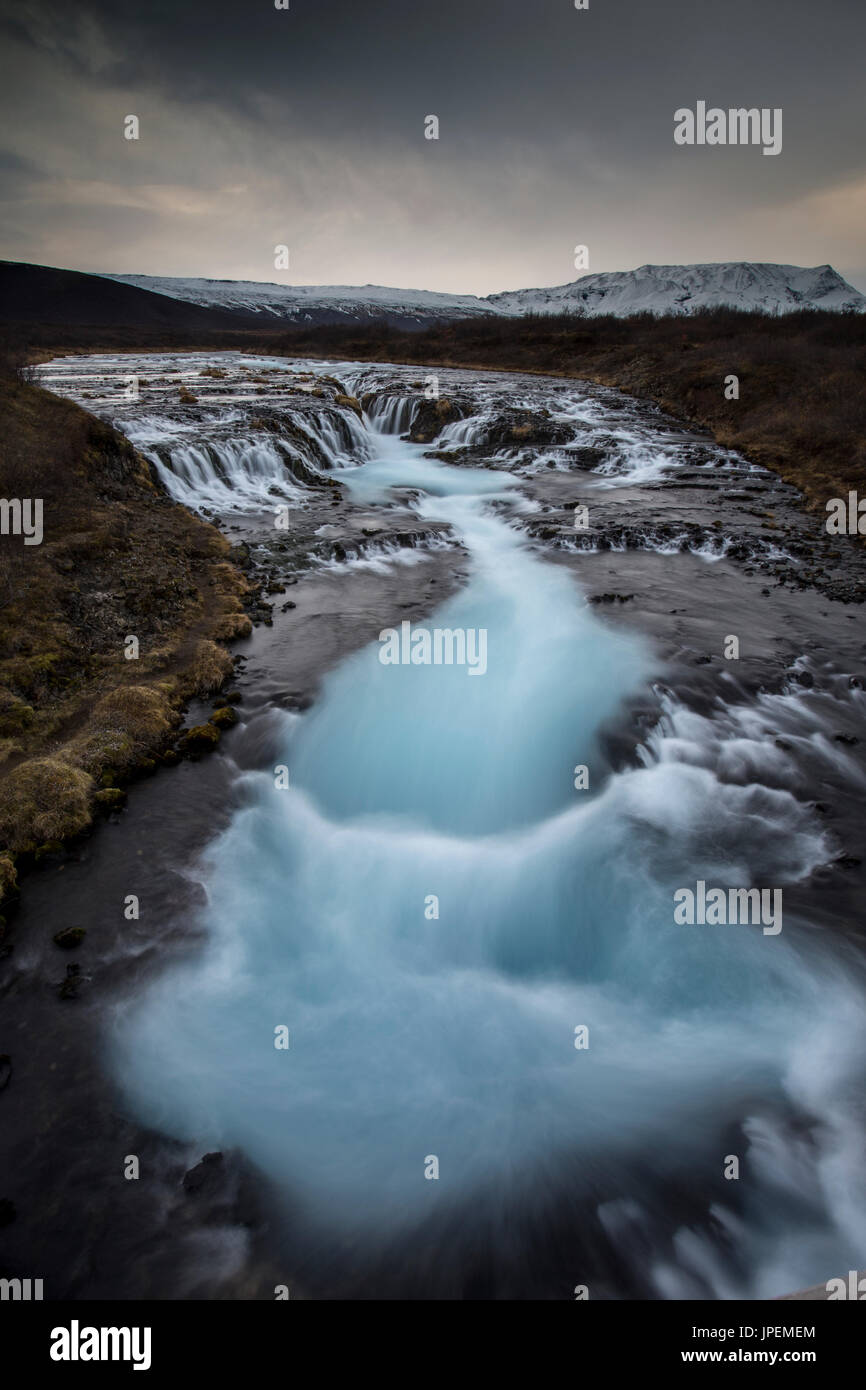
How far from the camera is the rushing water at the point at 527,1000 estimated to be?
A: 434 centimetres

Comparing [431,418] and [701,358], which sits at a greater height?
[701,358]

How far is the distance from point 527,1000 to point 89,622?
8.75m

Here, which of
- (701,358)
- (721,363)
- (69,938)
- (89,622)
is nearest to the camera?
(69,938)

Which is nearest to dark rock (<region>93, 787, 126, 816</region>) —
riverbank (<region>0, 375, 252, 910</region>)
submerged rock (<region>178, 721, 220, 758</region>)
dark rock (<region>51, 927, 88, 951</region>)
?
riverbank (<region>0, 375, 252, 910</region>)

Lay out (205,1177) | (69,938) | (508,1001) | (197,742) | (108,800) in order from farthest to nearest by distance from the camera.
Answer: (197,742) → (108,800) → (508,1001) → (69,938) → (205,1177)

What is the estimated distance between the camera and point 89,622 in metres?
10.2

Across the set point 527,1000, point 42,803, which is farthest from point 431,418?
point 527,1000

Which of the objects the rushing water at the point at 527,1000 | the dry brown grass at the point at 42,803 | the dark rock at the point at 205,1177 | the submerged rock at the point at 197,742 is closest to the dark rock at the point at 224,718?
the submerged rock at the point at 197,742

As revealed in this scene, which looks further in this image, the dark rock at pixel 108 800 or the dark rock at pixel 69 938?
the dark rock at pixel 108 800

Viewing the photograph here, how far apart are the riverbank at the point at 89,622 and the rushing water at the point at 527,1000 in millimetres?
1802

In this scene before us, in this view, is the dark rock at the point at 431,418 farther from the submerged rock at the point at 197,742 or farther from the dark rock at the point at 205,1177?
the dark rock at the point at 205,1177

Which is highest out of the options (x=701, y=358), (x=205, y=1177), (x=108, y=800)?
(x=701, y=358)

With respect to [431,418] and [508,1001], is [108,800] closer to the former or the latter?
[508,1001]
